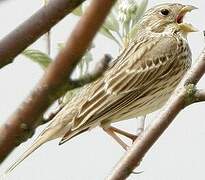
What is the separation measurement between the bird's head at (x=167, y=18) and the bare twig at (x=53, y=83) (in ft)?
13.7

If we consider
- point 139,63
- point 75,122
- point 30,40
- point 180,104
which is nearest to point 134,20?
point 75,122

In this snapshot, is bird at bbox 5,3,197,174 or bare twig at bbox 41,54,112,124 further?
bird at bbox 5,3,197,174

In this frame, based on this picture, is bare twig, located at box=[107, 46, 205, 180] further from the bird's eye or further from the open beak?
the bird's eye

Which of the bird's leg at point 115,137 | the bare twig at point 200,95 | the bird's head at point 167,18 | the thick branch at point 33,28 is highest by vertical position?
the thick branch at point 33,28

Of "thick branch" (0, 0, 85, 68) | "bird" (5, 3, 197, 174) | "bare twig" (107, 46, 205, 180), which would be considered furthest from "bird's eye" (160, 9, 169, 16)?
"thick branch" (0, 0, 85, 68)

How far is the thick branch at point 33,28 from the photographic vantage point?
1.34 metres

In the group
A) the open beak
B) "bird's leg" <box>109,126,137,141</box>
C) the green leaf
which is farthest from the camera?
the open beak

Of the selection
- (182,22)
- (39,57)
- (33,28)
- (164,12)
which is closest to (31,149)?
(39,57)

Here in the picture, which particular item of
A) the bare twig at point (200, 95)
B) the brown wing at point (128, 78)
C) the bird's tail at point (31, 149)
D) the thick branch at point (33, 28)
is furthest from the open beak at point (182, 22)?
the thick branch at point (33, 28)

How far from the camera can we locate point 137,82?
5.48 m

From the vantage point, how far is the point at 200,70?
231 centimetres

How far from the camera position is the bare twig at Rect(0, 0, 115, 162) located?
113cm

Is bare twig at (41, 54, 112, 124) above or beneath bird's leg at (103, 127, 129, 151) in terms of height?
above

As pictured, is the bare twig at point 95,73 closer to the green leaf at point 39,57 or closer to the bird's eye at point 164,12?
the green leaf at point 39,57
